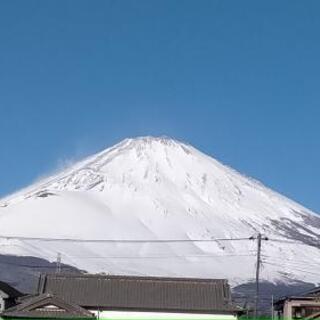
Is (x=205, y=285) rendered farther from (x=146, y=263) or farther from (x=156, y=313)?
(x=146, y=263)

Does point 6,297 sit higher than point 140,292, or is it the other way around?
point 140,292

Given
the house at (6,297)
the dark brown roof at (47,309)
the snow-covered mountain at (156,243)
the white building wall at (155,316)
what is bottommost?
the dark brown roof at (47,309)

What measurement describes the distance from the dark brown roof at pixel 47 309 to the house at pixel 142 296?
71.1 inches

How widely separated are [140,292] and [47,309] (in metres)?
6.72

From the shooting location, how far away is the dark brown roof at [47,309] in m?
34.3

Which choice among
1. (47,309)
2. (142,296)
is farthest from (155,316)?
(47,309)

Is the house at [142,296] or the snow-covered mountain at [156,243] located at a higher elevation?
the snow-covered mountain at [156,243]

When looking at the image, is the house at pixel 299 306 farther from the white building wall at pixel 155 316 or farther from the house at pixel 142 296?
the white building wall at pixel 155 316

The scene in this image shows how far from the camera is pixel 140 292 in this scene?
40938mm

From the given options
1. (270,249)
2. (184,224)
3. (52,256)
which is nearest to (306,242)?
(270,249)

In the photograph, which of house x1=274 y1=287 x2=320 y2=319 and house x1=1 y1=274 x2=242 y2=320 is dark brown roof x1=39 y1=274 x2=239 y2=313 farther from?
house x1=274 y1=287 x2=320 y2=319

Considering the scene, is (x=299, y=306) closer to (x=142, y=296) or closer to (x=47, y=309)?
(x=142, y=296)

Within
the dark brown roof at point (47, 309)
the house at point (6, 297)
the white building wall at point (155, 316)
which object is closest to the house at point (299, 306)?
the white building wall at point (155, 316)

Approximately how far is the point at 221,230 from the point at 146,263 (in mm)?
37850
